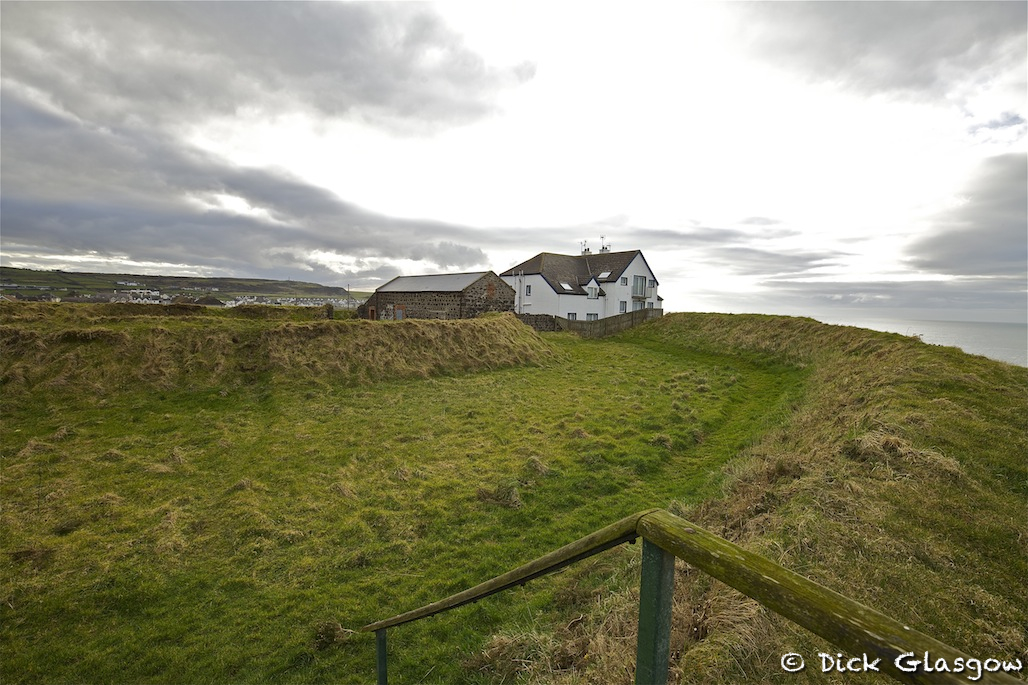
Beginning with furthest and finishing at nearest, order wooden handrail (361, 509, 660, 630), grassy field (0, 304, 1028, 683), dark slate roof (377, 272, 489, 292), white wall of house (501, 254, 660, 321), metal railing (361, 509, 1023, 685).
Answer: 1. white wall of house (501, 254, 660, 321)
2. dark slate roof (377, 272, 489, 292)
3. grassy field (0, 304, 1028, 683)
4. wooden handrail (361, 509, 660, 630)
5. metal railing (361, 509, 1023, 685)

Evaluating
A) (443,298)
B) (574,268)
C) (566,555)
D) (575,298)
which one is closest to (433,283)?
(443,298)

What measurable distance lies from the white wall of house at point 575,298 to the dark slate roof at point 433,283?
913 centimetres

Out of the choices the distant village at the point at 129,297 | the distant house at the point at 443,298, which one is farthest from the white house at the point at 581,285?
the distant village at the point at 129,297

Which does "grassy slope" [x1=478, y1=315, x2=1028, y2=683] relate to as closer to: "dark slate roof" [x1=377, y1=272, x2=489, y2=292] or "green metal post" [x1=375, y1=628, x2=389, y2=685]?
"green metal post" [x1=375, y1=628, x2=389, y2=685]

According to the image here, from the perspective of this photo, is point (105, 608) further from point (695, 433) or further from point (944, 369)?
point (944, 369)

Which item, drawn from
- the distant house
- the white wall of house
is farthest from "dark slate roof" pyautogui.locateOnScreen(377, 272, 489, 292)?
the white wall of house

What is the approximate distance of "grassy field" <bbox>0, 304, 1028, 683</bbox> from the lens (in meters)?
5.61

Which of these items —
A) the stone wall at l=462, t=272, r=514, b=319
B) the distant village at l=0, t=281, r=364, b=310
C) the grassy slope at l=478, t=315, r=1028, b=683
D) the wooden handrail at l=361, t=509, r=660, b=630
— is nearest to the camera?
the wooden handrail at l=361, t=509, r=660, b=630

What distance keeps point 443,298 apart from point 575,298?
18559mm

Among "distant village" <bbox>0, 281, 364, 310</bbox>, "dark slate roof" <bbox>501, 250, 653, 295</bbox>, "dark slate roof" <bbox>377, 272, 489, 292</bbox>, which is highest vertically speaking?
"dark slate roof" <bbox>501, 250, 653, 295</bbox>

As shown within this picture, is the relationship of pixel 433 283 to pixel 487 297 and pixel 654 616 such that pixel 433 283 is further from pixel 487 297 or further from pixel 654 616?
pixel 654 616

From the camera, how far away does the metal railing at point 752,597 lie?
1.43 metres

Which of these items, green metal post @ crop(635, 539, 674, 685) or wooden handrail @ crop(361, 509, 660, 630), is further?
wooden handrail @ crop(361, 509, 660, 630)

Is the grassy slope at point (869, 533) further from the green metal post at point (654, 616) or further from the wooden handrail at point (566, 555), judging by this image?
the green metal post at point (654, 616)
